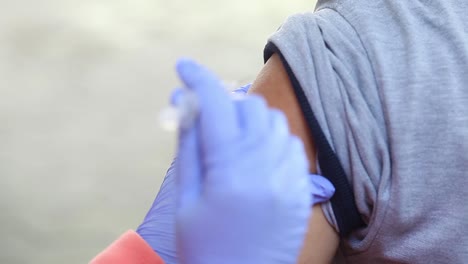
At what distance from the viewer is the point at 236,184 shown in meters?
0.42

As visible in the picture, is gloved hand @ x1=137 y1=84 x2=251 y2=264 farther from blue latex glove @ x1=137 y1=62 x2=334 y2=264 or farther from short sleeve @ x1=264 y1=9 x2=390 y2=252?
short sleeve @ x1=264 y1=9 x2=390 y2=252

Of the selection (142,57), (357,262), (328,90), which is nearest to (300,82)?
(328,90)

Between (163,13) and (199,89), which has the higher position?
(199,89)

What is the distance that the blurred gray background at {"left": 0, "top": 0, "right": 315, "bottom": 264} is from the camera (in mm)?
1619

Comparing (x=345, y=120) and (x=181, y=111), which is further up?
(x=181, y=111)

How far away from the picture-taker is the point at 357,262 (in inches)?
28.0

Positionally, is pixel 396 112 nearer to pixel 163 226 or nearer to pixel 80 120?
pixel 163 226

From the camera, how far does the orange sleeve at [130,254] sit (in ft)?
2.30

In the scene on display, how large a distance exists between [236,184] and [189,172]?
0.12 ft

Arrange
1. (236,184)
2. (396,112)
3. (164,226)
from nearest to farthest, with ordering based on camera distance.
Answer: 1. (236,184)
2. (396,112)
3. (164,226)

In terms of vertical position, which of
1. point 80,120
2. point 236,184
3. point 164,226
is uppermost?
point 236,184

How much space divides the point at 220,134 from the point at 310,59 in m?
0.27

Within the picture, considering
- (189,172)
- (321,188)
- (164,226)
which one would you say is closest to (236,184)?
(189,172)

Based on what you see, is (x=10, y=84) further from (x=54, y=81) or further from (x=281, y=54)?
(x=281, y=54)
